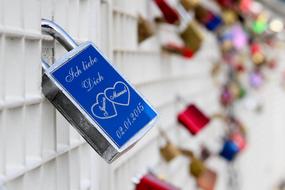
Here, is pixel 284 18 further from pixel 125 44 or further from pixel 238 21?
pixel 125 44

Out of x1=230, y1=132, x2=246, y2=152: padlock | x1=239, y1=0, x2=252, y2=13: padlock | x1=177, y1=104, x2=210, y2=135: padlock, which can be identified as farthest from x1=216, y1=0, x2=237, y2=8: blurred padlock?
x1=177, y1=104, x2=210, y2=135: padlock

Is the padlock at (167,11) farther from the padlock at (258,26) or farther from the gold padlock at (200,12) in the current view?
the padlock at (258,26)

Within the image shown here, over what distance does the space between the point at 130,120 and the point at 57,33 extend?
18cm

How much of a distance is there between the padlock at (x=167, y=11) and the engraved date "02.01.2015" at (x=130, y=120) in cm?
117

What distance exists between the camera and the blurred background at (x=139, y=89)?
1.05 metres

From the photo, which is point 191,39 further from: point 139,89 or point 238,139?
point 238,139

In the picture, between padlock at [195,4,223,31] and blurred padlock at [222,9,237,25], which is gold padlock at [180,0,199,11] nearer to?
padlock at [195,4,223,31]

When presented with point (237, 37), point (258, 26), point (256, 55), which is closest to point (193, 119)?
point (237, 37)

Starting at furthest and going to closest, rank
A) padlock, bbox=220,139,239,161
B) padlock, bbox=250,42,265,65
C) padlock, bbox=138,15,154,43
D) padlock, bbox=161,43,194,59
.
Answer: padlock, bbox=250,42,265,65 < padlock, bbox=220,139,239,161 < padlock, bbox=161,43,194,59 < padlock, bbox=138,15,154,43

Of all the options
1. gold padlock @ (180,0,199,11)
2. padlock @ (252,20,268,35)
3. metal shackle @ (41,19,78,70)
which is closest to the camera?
metal shackle @ (41,19,78,70)

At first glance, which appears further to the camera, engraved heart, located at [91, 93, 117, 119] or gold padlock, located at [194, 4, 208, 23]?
gold padlock, located at [194, 4, 208, 23]

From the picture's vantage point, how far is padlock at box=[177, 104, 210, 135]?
2465mm

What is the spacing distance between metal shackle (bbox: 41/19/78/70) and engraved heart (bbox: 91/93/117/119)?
112 mm

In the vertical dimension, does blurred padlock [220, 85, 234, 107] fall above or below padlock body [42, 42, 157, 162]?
below
